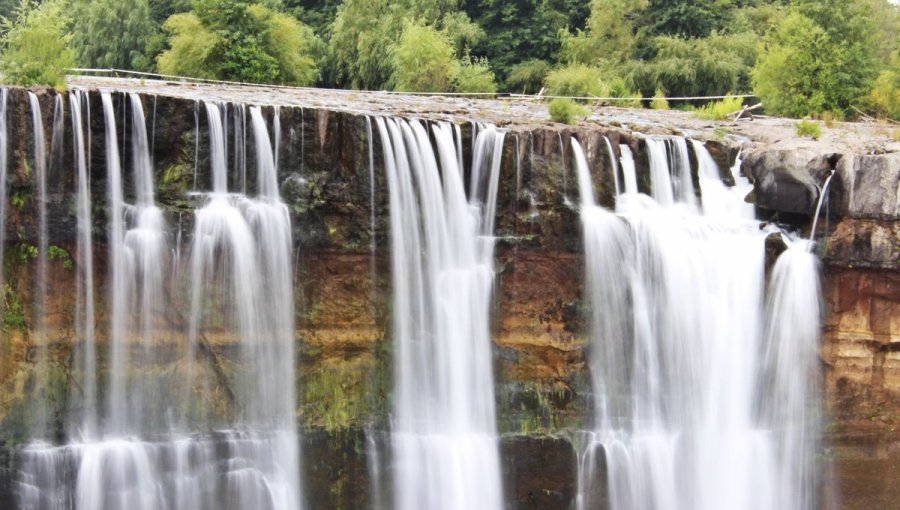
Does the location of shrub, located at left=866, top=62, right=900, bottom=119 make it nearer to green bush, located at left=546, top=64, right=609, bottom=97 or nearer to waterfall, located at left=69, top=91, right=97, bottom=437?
green bush, located at left=546, top=64, right=609, bottom=97

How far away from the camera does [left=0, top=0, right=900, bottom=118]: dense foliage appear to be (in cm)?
2855

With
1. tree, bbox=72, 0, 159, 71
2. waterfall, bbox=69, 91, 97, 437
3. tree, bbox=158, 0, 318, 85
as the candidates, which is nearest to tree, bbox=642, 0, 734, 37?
tree, bbox=158, 0, 318, 85

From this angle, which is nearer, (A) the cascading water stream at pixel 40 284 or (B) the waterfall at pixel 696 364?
(A) the cascading water stream at pixel 40 284

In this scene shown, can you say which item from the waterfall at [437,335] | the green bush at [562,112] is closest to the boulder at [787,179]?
the green bush at [562,112]

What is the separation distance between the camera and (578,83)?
33750 millimetres

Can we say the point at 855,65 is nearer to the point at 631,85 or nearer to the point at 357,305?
the point at 631,85

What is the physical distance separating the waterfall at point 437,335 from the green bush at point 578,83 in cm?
1503

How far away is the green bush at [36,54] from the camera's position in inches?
737

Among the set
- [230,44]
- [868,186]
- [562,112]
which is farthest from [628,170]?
[230,44]

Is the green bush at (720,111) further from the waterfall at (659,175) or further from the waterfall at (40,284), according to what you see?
the waterfall at (40,284)

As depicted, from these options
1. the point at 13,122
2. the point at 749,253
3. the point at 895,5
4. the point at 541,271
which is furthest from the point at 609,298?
the point at 895,5

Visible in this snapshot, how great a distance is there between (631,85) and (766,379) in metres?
18.5

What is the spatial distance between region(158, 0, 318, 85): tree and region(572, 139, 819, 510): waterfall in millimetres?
14250

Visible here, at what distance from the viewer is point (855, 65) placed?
28.5 metres
